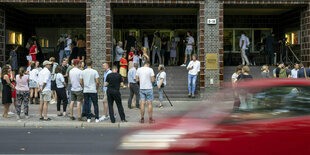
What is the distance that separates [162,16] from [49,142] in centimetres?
1812

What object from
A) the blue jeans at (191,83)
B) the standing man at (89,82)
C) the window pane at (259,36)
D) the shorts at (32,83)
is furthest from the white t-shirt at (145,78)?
the window pane at (259,36)

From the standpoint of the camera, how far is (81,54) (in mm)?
20078

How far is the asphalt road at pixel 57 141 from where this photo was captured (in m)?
7.81

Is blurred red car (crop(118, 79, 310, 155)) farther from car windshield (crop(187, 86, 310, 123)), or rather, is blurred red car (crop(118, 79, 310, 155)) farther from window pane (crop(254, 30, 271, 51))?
window pane (crop(254, 30, 271, 51))

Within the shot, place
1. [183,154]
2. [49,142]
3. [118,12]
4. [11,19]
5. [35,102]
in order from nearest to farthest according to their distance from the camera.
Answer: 1. [183,154]
2. [49,142]
3. [35,102]
4. [11,19]
5. [118,12]

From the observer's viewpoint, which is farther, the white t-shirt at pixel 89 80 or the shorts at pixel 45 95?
the shorts at pixel 45 95

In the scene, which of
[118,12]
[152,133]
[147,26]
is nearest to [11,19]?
[118,12]

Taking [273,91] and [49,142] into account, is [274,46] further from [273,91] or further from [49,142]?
[273,91]

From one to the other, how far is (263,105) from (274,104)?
0.14m

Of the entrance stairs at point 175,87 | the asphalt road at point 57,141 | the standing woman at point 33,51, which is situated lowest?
the asphalt road at point 57,141

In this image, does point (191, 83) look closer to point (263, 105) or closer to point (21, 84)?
point (21, 84)

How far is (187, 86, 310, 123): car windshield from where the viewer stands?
480 centimetres

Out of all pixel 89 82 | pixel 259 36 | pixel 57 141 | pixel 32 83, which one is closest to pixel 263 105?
pixel 57 141

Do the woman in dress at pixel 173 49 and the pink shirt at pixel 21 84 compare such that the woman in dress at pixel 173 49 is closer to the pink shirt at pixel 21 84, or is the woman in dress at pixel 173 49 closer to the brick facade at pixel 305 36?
the brick facade at pixel 305 36
